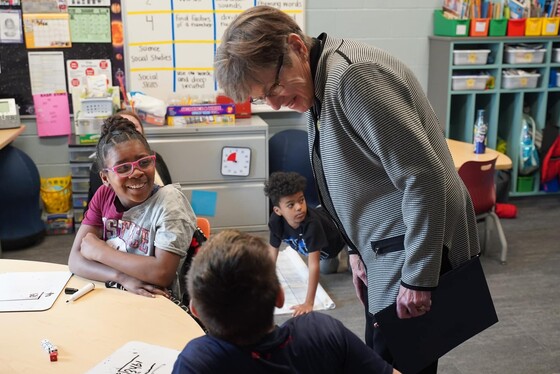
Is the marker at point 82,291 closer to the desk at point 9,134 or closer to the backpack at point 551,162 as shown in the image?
the desk at point 9,134

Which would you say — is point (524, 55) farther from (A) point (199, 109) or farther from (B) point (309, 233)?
(B) point (309, 233)

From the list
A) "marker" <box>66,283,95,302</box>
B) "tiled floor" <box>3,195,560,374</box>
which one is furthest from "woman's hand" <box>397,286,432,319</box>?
"tiled floor" <box>3,195,560,374</box>

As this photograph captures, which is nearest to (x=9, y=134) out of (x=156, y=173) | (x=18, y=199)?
(x=18, y=199)

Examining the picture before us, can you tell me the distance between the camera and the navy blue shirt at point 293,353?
42.7 inches

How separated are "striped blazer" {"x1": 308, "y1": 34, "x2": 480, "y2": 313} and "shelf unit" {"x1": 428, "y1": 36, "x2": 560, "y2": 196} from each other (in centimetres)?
322

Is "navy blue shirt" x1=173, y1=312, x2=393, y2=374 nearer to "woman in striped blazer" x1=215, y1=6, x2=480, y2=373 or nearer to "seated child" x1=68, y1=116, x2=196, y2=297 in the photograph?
"woman in striped blazer" x1=215, y1=6, x2=480, y2=373

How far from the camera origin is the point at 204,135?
418 centimetres

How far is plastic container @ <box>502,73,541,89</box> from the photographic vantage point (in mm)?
4605

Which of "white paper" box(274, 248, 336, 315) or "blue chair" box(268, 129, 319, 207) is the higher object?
"blue chair" box(268, 129, 319, 207)

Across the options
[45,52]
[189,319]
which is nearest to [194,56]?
[45,52]

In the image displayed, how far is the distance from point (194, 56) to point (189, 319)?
308 centimetres

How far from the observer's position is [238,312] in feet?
3.50

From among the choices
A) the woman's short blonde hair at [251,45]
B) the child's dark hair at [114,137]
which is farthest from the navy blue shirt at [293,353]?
the child's dark hair at [114,137]

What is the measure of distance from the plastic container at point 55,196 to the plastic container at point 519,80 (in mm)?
3196
